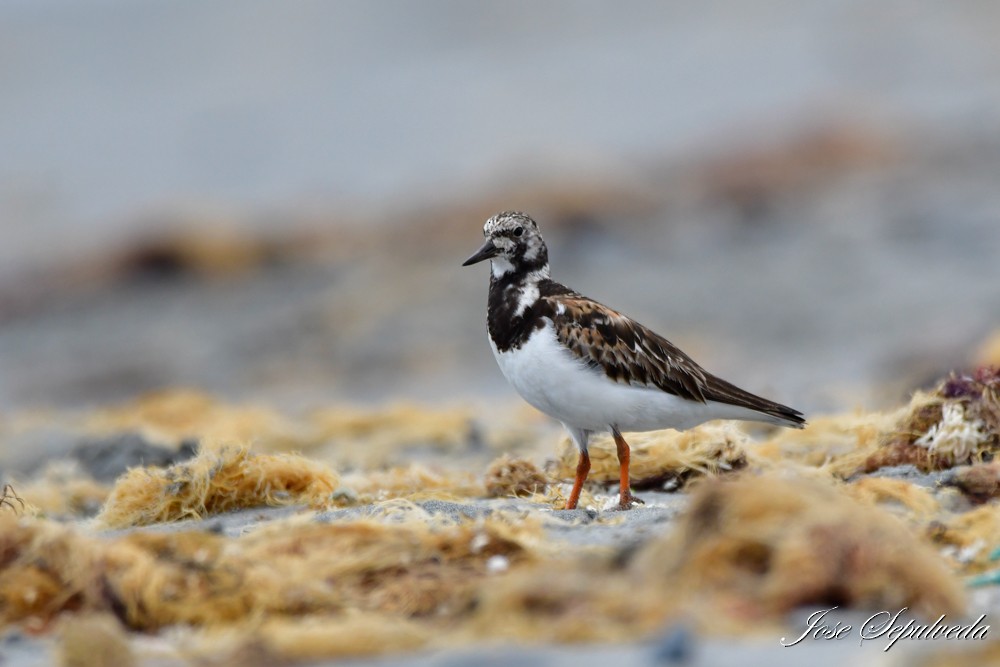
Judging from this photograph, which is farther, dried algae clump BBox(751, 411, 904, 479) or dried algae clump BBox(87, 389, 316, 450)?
dried algae clump BBox(87, 389, 316, 450)

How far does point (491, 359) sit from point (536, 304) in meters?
7.91

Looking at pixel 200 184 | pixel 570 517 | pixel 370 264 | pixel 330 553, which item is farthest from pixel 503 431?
pixel 200 184

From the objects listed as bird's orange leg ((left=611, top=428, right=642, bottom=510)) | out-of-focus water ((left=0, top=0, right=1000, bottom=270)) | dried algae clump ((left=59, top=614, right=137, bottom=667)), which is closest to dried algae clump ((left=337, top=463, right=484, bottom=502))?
bird's orange leg ((left=611, top=428, right=642, bottom=510))

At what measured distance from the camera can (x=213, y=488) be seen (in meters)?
5.68

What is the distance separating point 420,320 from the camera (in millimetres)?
15117

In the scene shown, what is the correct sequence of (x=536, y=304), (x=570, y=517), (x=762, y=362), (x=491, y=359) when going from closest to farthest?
(x=570, y=517)
(x=536, y=304)
(x=762, y=362)
(x=491, y=359)

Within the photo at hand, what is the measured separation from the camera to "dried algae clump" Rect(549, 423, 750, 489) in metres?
6.00

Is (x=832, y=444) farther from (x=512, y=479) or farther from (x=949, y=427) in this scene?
(x=512, y=479)

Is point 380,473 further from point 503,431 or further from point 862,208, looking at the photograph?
point 862,208

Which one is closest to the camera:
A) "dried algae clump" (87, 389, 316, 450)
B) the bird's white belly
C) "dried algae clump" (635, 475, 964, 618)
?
"dried algae clump" (635, 475, 964, 618)

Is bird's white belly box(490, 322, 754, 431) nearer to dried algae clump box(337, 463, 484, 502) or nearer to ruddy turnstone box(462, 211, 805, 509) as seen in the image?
ruddy turnstone box(462, 211, 805, 509)

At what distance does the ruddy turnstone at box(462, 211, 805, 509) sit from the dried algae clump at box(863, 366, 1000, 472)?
1.35 ft

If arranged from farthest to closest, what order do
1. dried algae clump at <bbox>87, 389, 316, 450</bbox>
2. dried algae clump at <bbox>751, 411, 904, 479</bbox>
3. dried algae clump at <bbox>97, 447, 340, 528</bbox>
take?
dried algae clump at <bbox>87, 389, 316, 450</bbox> < dried algae clump at <bbox>751, 411, 904, 479</bbox> < dried algae clump at <bbox>97, 447, 340, 528</bbox>

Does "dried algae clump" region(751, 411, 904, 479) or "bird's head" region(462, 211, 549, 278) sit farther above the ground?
"bird's head" region(462, 211, 549, 278)
